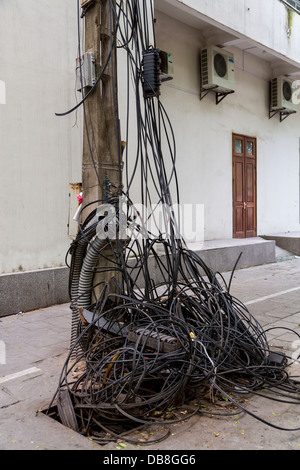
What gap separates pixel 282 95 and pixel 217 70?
3220 mm

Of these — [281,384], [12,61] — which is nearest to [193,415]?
[281,384]

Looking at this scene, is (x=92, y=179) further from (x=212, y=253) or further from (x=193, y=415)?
(x=212, y=253)

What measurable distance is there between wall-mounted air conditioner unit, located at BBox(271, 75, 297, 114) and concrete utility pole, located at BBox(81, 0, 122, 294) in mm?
9380

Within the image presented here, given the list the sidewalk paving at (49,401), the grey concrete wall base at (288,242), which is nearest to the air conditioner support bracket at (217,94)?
the grey concrete wall base at (288,242)

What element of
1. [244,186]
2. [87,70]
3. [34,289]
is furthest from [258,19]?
[34,289]

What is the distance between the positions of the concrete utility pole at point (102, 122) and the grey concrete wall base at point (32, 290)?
2.19 meters

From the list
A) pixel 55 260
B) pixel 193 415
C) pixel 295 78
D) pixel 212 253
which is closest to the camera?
pixel 193 415

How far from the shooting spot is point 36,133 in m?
5.90

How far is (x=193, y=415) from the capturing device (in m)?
2.82

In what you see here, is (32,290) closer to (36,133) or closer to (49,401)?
(36,133)

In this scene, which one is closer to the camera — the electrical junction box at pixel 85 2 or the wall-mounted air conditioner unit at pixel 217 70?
the electrical junction box at pixel 85 2

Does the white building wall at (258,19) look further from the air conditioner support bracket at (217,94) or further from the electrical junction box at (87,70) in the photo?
the electrical junction box at (87,70)

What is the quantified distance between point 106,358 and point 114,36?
2.75m

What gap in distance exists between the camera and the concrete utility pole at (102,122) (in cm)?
378
